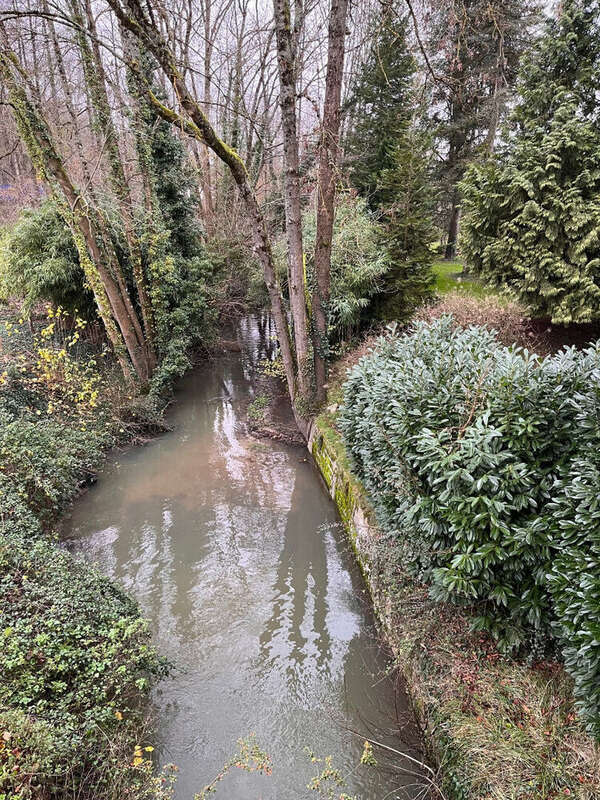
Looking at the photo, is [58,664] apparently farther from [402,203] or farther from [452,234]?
[452,234]

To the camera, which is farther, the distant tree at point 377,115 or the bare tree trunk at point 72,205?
the distant tree at point 377,115

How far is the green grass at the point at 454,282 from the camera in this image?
41.5 feet

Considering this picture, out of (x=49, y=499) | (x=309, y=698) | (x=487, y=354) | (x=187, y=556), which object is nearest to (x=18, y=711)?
(x=309, y=698)

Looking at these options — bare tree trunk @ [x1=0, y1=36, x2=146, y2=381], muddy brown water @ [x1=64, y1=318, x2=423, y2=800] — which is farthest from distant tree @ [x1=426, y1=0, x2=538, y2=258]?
muddy brown water @ [x1=64, y1=318, x2=423, y2=800]

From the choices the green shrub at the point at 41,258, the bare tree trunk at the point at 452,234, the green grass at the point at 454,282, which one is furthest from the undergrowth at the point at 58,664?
the bare tree trunk at the point at 452,234

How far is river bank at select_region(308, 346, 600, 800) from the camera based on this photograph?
109 inches

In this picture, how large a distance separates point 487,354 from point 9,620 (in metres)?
5.08

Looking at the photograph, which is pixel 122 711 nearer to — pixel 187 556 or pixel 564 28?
pixel 187 556

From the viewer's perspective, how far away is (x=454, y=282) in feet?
47.0

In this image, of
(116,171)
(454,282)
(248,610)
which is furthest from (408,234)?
(248,610)

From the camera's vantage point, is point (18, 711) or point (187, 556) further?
point (187, 556)

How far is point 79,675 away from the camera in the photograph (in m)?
3.34

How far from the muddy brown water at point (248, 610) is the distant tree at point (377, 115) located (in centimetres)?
1027

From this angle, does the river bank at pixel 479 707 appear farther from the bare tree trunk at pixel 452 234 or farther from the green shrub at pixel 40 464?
the bare tree trunk at pixel 452 234
